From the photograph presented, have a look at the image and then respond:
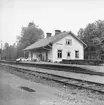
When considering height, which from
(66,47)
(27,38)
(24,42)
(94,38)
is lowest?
(66,47)

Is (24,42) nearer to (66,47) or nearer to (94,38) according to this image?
(94,38)

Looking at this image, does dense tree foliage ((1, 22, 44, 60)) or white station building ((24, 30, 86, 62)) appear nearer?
white station building ((24, 30, 86, 62))

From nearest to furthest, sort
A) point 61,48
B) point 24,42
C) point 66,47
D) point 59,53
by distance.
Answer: point 59,53, point 61,48, point 66,47, point 24,42

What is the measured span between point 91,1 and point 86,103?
3.56 m

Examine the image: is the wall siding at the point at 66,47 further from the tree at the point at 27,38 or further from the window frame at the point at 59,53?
the tree at the point at 27,38

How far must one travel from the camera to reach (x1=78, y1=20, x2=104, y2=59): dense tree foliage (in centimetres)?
3562

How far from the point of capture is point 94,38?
38.5 metres

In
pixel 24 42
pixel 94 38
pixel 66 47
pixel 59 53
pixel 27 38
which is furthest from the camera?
pixel 27 38

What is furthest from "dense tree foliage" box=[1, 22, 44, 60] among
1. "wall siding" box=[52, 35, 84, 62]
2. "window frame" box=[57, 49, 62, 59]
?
"window frame" box=[57, 49, 62, 59]

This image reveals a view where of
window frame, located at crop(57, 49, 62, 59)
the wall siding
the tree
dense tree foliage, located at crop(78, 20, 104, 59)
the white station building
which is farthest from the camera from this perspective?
the tree

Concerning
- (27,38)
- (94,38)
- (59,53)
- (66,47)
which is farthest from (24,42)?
(59,53)

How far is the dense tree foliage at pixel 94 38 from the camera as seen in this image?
35625 millimetres

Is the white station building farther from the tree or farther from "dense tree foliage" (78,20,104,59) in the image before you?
the tree

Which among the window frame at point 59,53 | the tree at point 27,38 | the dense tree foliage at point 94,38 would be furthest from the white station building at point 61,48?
the tree at point 27,38
